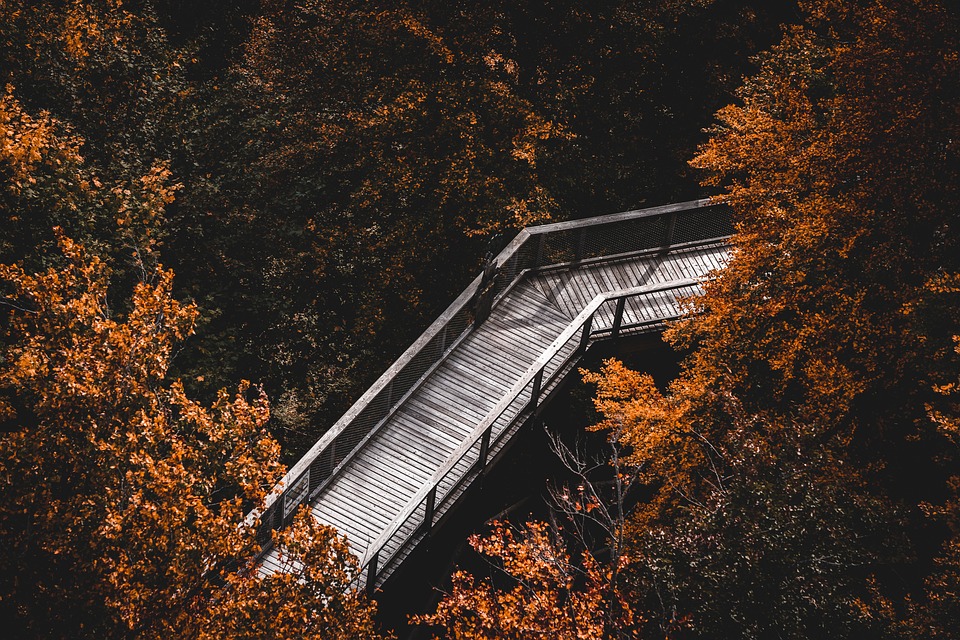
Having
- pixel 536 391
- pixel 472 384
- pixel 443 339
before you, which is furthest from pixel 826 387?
pixel 443 339

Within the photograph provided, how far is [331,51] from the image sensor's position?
2262cm

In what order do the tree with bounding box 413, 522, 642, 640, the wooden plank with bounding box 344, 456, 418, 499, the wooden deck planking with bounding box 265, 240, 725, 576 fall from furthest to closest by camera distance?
1. the wooden plank with bounding box 344, 456, 418, 499
2. the wooden deck planking with bounding box 265, 240, 725, 576
3. the tree with bounding box 413, 522, 642, 640

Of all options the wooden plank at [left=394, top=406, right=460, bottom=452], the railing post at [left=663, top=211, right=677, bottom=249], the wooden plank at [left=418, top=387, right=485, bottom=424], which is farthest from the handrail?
the railing post at [left=663, top=211, right=677, bottom=249]

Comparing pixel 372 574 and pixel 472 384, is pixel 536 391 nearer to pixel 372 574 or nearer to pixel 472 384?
pixel 472 384

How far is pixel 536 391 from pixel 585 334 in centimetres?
172

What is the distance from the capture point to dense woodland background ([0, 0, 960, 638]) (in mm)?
11727

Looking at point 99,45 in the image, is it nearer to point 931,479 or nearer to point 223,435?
point 223,435

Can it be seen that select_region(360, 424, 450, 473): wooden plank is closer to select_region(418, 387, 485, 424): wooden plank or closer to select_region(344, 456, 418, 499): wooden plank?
select_region(344, 456, 418, 499): wooden plank

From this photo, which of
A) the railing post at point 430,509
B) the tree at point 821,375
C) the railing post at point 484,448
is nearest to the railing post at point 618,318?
the tree at point 821,375

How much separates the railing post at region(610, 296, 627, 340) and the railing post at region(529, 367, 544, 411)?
83.9 inches

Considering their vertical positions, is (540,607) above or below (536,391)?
below

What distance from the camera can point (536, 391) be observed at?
1633 cm

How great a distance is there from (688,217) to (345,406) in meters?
9.88

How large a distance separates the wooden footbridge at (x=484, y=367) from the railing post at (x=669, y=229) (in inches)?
1.0
